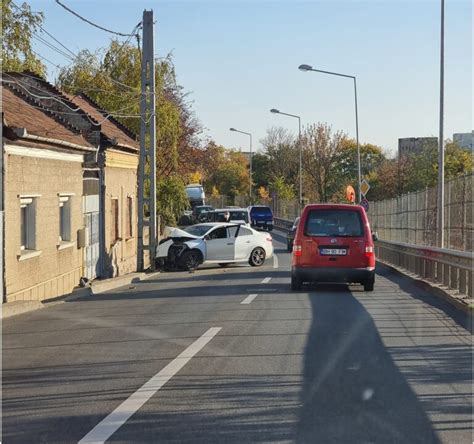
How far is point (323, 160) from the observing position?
7762 cm

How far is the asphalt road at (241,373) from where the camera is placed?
21.7 feet

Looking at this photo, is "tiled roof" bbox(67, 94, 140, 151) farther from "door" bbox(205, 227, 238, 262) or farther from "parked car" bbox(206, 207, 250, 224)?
"parked car" bbox(206, 207, 250, 224)

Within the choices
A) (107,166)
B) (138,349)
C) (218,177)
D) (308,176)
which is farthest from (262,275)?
(218,177)

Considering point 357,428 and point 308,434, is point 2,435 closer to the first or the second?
point 308,434

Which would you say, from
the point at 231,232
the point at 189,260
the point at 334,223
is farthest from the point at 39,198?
the point at 231,232

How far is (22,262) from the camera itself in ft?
56.2

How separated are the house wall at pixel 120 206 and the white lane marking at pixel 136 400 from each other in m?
16.1

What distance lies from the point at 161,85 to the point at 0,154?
21974 millimetres

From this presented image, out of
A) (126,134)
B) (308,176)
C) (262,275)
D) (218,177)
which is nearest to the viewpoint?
(262,275)

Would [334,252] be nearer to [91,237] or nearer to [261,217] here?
[91,237]

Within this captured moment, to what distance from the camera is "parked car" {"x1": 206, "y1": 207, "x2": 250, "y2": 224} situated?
38.1 m

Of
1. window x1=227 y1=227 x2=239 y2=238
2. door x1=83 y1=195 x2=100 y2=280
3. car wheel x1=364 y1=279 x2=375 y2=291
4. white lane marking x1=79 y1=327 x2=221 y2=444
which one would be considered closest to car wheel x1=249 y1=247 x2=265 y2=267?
window x1=227 y1=227 x2=239 y2=238

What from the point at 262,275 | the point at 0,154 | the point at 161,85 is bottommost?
the point at 262,275

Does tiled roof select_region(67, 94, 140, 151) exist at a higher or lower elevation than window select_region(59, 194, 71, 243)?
higher
